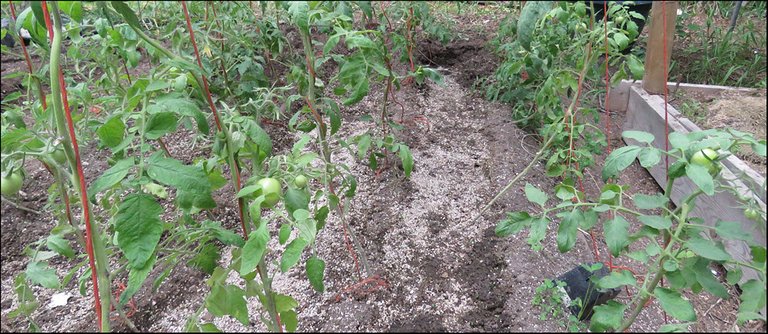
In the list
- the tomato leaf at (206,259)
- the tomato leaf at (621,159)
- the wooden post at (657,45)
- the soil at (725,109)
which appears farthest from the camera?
the wooden post at (657,45)

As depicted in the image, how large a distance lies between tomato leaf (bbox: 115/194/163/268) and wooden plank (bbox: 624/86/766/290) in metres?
1.42

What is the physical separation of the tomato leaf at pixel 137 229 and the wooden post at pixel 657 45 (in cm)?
204

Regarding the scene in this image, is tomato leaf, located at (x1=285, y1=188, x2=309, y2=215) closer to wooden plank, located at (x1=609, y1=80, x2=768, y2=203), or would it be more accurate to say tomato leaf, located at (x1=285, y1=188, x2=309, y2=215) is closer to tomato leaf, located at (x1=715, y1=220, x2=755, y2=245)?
tomato leaf, located at (x1=715, y1=220, x2=755, y2=245)

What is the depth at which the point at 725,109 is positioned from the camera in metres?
2.13

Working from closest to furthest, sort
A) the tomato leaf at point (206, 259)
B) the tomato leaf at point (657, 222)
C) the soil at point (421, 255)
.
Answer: the tomato leaf at point (657, 222) → the tomato leaf at point (206, 259) → the soil at point (421, 255)

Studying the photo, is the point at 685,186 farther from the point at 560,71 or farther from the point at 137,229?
the point at 137,229

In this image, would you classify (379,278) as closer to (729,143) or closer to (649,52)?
(729,143)

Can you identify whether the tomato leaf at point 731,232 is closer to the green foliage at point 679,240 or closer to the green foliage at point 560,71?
the green foliage at point 679,240

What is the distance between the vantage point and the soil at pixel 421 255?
1442 millimetres

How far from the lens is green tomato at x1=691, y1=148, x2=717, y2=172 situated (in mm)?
938

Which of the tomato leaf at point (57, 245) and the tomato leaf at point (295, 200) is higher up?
the tomato leaf at point (295, 200)

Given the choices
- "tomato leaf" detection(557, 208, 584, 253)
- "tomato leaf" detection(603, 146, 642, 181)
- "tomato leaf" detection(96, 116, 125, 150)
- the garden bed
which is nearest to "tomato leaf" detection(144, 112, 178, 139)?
"tomato leaf" detection(96, 116, 125, 150)

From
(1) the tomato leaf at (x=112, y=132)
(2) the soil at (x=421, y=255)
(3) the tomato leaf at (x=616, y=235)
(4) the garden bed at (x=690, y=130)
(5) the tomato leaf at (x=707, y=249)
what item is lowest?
(2) the soil at (x=421, y=255)

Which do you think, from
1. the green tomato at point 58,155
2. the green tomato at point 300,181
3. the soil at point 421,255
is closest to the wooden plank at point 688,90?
the soil at point 421,255
